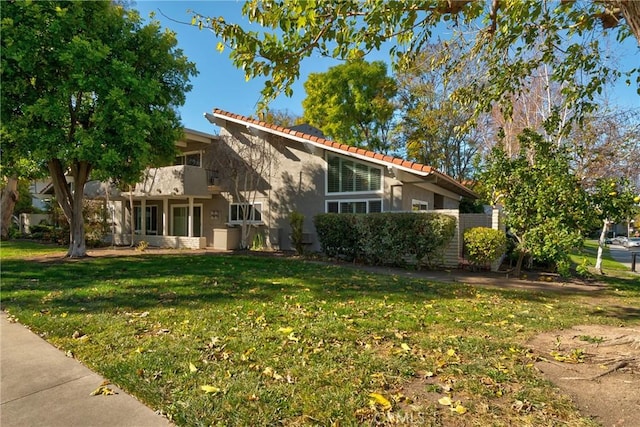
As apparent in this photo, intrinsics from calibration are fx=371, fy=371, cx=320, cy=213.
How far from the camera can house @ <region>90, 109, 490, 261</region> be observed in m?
14.8

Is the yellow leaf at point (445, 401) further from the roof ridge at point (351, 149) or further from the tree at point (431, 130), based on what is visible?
the tree at point (431, 130)

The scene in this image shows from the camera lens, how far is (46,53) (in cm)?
1027

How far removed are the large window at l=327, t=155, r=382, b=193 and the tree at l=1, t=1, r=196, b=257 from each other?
6.80m

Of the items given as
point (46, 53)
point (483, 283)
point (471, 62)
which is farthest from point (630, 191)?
point (46, 53)

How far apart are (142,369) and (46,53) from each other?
10.6 meters

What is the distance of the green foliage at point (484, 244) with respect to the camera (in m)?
10.9

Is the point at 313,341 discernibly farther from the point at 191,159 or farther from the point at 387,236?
the point at 191,159

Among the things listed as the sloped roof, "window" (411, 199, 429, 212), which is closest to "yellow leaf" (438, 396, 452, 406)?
the sloped roof

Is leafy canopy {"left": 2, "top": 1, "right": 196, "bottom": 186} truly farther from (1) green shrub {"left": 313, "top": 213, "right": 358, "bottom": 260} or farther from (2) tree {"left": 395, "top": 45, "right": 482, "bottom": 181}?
(2) tree {"left": 395, "top": 45, "right": 482, "bottom": 181}

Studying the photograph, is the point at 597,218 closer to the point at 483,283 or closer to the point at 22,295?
the point at 483,283

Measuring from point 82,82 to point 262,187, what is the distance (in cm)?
908

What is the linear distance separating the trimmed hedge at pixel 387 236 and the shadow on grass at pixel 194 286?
64.0 inches

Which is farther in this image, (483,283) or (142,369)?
(483,283)

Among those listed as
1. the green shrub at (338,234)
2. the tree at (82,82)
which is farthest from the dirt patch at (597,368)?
the tree at (82,82)
